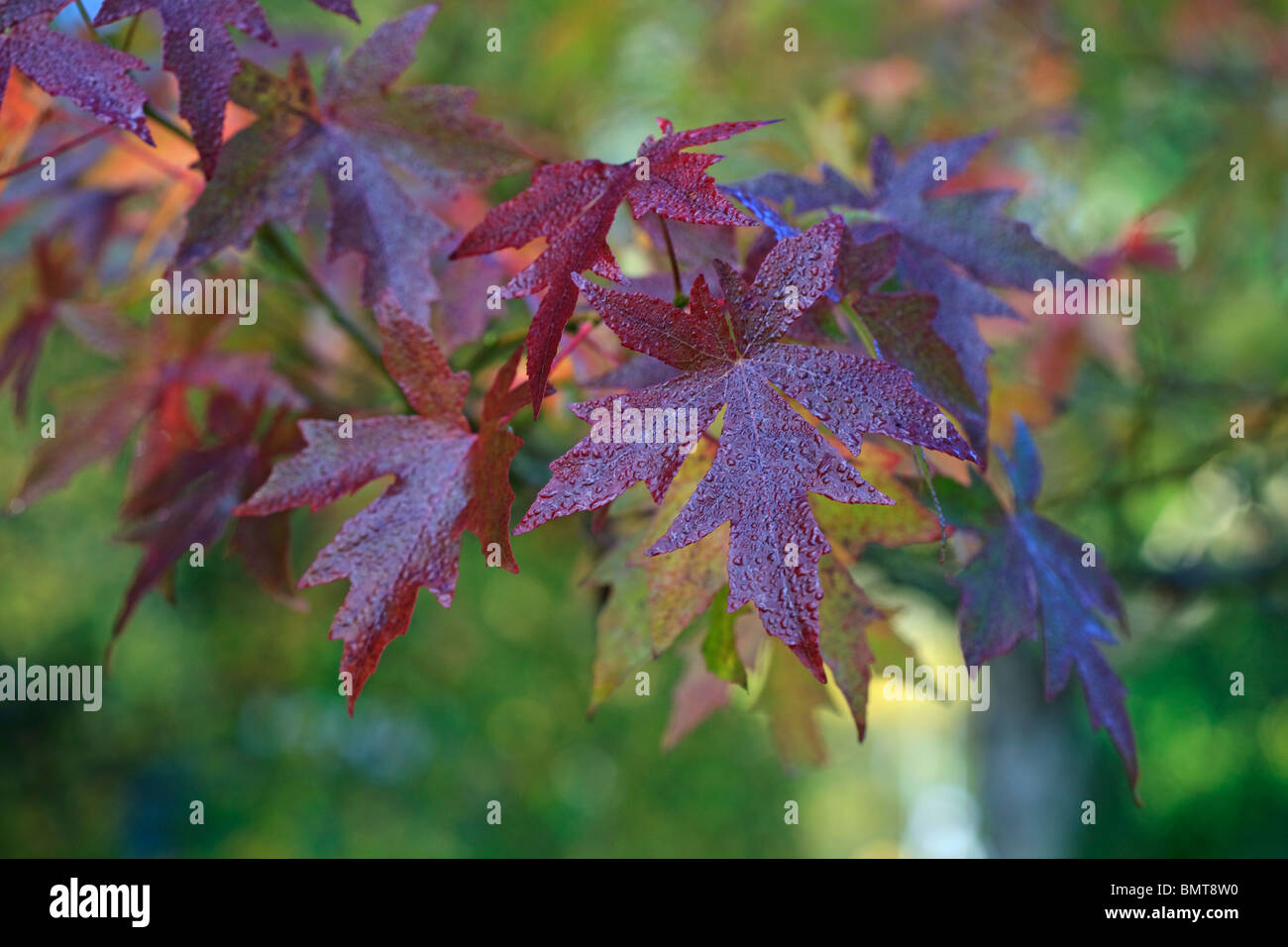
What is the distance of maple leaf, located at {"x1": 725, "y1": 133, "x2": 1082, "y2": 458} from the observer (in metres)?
0.63

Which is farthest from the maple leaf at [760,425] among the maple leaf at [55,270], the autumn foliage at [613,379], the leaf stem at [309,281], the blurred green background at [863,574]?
the maple leaf at [55,270]

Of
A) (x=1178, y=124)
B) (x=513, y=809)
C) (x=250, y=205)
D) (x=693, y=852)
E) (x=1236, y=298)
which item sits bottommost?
(x=693, y=852)

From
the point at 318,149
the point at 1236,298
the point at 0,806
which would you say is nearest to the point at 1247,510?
the point at 1236,298

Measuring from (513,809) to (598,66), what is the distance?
8.49 feet

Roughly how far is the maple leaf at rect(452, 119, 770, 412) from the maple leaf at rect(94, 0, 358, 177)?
0.16 metres

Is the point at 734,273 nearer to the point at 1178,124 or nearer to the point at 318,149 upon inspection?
the point at 318,149

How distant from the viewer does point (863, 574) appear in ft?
4.75

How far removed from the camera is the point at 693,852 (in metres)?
3.90

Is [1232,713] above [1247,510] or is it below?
below

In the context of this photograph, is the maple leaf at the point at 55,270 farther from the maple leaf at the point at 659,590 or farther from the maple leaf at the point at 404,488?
the maple leaf at the point at 659,590

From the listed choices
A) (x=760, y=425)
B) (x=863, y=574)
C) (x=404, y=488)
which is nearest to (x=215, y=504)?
(x=404, y=488)

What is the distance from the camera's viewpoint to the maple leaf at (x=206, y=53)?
59 centimetres

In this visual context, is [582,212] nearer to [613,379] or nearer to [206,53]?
[613,379]
